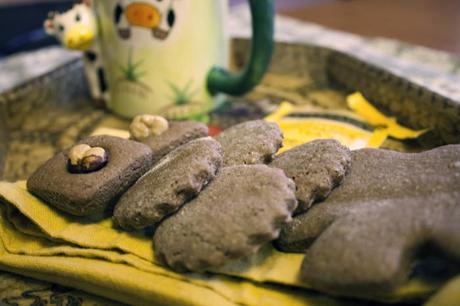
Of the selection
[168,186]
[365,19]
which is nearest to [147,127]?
[168,186]

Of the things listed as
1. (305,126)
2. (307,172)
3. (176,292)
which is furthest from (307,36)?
(176,292)

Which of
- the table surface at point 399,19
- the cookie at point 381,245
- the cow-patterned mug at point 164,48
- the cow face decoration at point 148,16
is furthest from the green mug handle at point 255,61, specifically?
the table surface at point 399,19

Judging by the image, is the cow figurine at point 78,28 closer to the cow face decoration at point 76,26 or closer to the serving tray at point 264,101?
the cow face decoration at point 76,26

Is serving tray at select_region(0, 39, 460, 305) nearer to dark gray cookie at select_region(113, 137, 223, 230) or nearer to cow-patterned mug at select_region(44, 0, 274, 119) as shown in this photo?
cow-patterned mug at select_region(44, 0, 274, 119)

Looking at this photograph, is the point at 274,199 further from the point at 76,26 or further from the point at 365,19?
the point at 365,19

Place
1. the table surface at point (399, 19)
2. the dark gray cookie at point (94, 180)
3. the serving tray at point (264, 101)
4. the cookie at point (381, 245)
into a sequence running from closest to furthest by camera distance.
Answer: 1. the cookie at point (381, 245)
2. the dark gray cookie at point (94, 180)
3. the serving tray at point (264, 101)
4. the table surface at point (399, 19)

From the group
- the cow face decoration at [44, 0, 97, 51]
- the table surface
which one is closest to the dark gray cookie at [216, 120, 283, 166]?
the cow face decoration at [44, 0, 97, 51]

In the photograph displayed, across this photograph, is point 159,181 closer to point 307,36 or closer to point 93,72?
point 93,72
